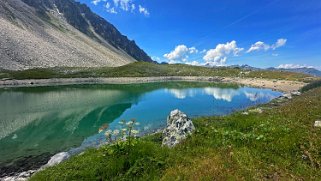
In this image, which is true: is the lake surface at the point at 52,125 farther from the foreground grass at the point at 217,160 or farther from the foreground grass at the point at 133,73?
the foreground grass at the point at 133,73

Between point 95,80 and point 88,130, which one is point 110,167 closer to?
point 88,130

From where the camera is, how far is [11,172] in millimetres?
21062

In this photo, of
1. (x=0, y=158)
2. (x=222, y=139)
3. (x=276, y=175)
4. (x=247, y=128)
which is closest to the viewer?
(x=276, y=175)

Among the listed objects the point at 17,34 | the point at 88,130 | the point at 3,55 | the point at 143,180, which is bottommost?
the point at 88,130

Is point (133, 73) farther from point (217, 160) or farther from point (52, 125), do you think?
point (217, 160)

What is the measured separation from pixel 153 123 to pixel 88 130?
345 inches

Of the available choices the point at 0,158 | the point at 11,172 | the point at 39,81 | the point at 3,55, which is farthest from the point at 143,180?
the point at 3,55

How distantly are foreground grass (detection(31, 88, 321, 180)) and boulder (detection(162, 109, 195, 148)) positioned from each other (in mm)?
1061

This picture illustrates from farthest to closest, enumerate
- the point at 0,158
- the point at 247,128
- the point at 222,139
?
1. the point at 0,158
2. the point at 247,128
3. the point at 222,139

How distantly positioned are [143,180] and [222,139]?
17.6 ft

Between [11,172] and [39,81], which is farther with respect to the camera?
[39,81]

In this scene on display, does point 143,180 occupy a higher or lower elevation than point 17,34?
lower

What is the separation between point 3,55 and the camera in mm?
146125

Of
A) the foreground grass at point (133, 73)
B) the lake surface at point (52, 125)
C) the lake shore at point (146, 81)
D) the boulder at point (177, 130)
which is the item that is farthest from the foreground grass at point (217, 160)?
the foreground grass at point (133, 73)
